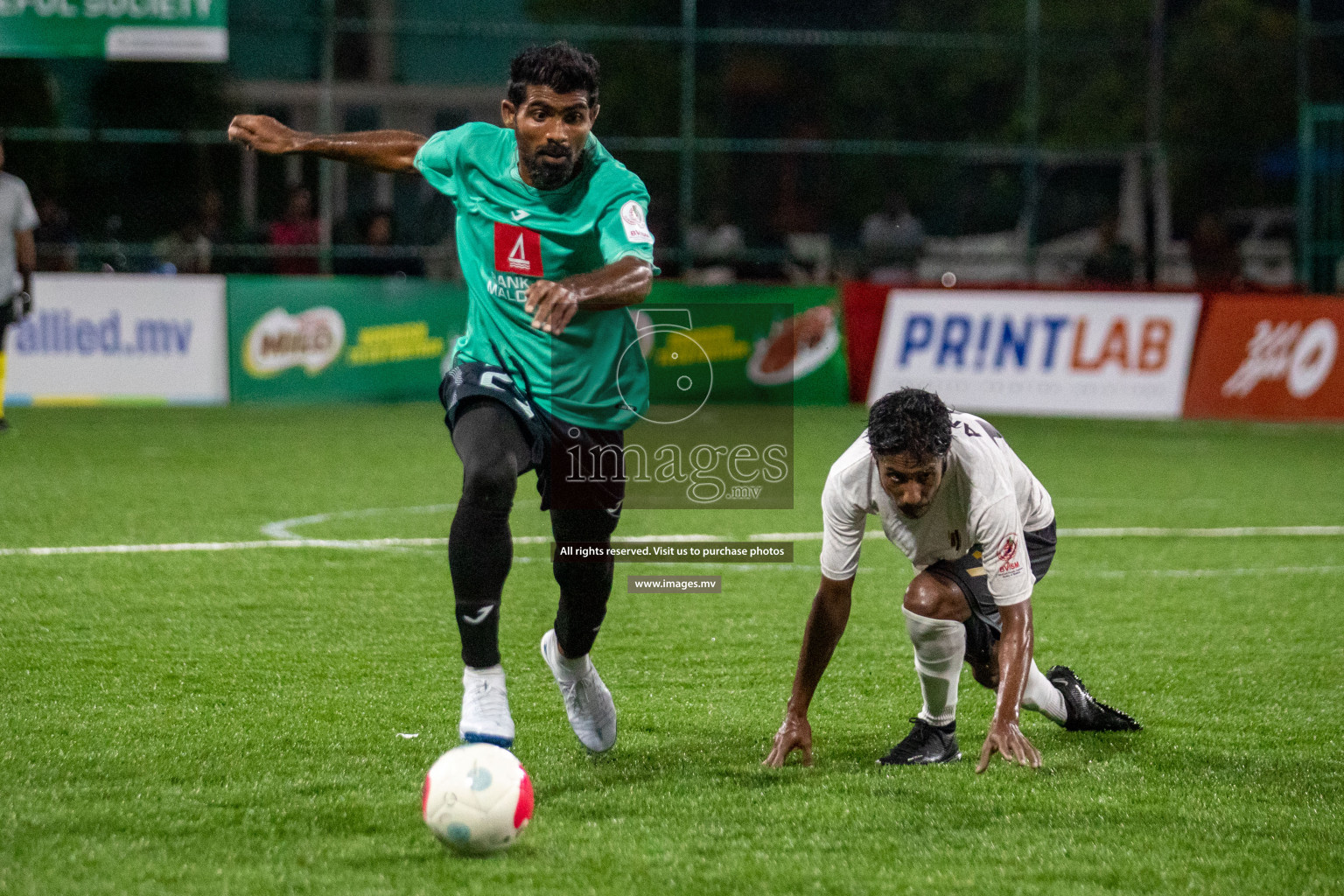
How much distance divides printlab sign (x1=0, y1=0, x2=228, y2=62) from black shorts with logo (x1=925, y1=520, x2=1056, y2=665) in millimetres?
13727

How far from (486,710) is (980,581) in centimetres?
149

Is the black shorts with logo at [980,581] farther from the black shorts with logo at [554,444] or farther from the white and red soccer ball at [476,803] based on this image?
the white and red soccer ball at [476,803]

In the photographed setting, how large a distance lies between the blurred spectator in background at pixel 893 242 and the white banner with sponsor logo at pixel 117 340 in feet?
24.5

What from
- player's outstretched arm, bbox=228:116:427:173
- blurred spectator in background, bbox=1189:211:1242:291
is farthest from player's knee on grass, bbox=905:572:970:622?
blurred spectator in background, bbox=1189:211:1242:291

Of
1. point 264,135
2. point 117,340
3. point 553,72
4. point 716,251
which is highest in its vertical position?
point 553,72

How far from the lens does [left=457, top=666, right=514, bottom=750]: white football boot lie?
169 inches

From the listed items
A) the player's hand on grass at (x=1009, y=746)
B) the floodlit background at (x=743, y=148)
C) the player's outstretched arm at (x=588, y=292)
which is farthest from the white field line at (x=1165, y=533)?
the floodlit background at (x=743, y=148)

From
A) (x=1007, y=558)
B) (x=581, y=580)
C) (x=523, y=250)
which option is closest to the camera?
(x=1007, y=558)

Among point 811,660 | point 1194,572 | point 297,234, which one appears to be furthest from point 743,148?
point 811,660

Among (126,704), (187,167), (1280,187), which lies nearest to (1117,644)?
(126,704)

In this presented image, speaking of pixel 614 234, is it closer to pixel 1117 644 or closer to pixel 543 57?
pixel 543 57

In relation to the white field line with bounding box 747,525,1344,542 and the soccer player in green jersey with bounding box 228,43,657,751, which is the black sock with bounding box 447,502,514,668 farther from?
the white field line with bounding box 747,525,1344,542

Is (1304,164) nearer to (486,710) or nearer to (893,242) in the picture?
(893,242)

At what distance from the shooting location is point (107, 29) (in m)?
16.8
